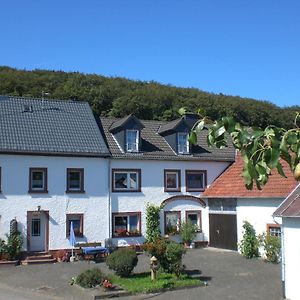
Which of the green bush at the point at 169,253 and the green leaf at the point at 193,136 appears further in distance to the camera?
the green bush at the point at 169,253

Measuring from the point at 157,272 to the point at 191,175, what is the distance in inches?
441

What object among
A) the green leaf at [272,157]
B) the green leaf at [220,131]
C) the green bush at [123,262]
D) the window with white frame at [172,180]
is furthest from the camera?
the window with white frame at [172,180]

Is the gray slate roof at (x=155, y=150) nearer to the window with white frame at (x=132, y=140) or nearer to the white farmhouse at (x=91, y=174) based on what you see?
the white farmhouse at (x=91, y=174)

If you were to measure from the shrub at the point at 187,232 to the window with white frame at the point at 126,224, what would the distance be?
8.68ft

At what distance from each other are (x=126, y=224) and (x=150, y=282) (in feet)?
34.0

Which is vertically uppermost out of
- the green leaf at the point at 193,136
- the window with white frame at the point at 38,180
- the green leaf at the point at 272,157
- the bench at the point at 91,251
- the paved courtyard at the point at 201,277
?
the window with white frame at the point at 38,180

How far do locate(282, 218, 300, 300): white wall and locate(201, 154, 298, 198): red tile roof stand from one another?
7.15m

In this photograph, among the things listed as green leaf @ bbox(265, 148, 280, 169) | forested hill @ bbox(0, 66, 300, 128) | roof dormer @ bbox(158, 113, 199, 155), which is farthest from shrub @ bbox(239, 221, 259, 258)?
forested hill @ bbox(0, 66, 300, 128)

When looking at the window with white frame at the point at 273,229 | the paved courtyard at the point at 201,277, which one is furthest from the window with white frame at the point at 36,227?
the window with white frame at the point at 273,229

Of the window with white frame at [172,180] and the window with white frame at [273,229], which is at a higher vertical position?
the window with white frame at [172,180]

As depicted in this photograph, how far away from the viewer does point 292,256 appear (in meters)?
16.5

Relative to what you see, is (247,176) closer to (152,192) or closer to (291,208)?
(291,208)

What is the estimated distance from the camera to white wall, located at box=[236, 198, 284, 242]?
82.8 ft

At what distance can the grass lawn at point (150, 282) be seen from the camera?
58.3 feet
